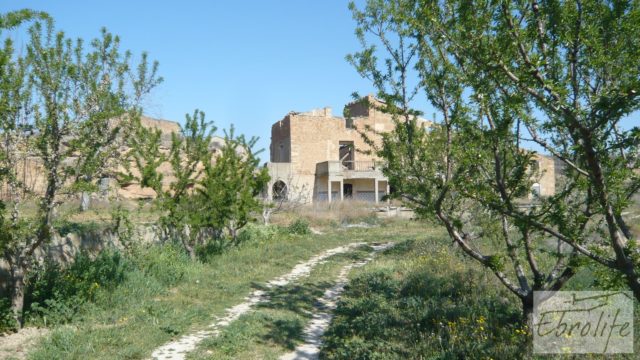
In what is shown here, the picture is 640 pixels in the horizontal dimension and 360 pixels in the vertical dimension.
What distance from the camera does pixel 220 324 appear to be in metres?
7.05

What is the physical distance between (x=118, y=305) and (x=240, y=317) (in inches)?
79.7

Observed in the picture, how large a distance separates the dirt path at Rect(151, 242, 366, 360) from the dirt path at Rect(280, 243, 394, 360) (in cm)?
110

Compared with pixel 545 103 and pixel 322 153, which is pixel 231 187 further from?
pixel 322 153

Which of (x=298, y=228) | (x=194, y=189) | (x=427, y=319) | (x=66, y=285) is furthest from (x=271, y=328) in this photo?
(x=298, y=228)

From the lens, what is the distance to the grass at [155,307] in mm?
5738

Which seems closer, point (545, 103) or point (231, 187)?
point (545, 103)

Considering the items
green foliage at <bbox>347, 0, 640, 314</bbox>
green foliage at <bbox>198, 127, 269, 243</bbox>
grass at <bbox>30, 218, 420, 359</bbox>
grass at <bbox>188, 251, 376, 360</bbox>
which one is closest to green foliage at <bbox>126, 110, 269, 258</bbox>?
green foliage at <bbox>198, 127, 269, 243</bbox>

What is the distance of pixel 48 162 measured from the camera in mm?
6293

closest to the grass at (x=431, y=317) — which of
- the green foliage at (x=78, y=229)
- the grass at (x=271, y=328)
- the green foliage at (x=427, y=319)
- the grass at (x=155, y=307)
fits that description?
the green foliage at (x=427, y=319)

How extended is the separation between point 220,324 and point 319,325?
155 centimetres

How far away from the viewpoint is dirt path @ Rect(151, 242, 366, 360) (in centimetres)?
579

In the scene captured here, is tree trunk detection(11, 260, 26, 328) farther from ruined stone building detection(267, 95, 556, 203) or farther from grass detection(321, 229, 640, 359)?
ruined stone building detection(267, 95, 556, 203)

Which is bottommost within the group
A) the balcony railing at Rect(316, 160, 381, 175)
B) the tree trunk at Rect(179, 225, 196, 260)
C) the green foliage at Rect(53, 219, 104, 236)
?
the tree trunk at Rect(179, 225, 196, 260)

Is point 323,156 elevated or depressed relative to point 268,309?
elevated
